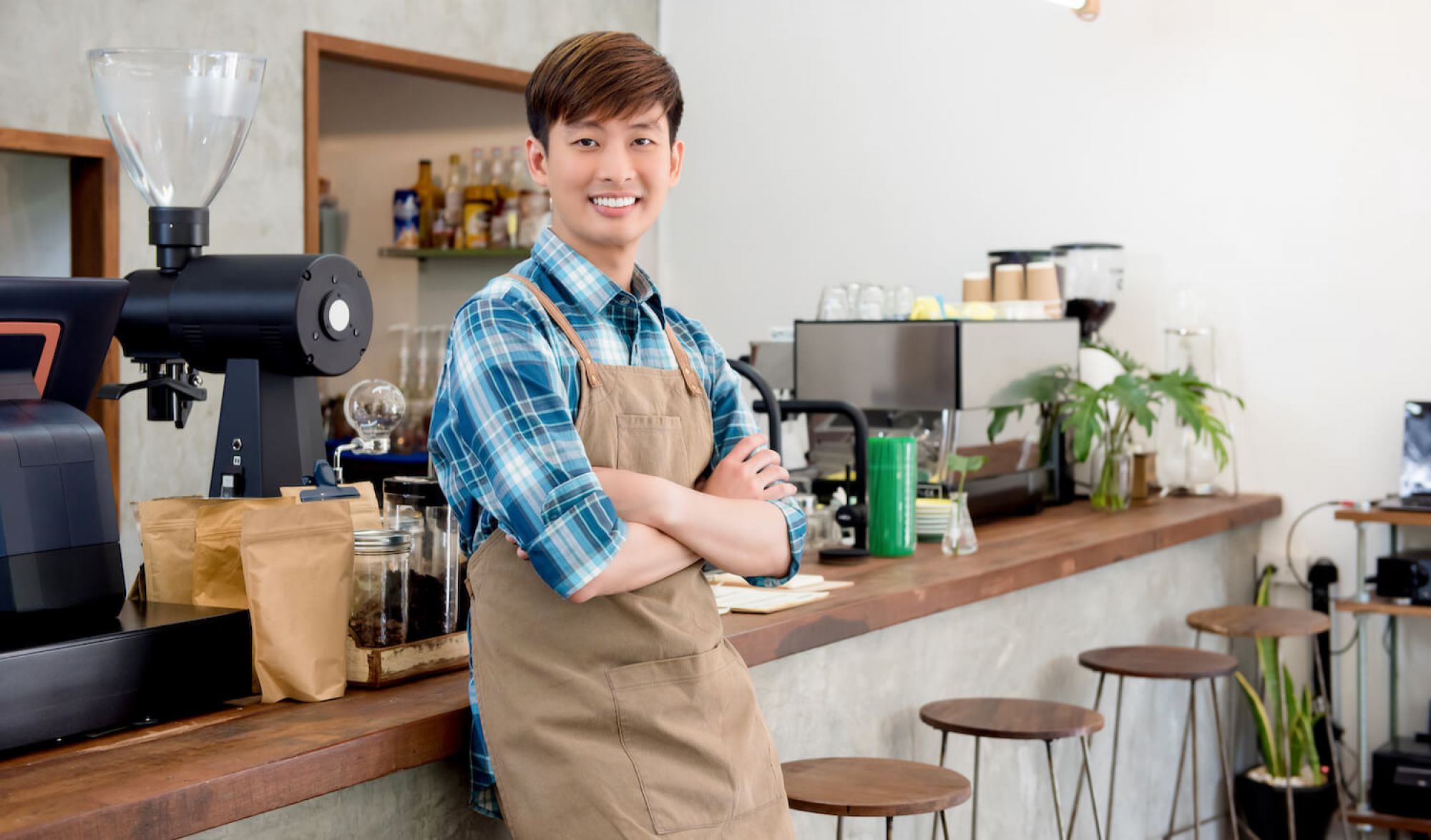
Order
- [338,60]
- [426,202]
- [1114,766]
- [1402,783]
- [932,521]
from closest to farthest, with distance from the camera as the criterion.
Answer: [1114,766]
[932,521]
[1402,783]
[338,60]
[426,202]

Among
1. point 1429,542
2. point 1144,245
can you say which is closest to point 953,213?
point 1144,245

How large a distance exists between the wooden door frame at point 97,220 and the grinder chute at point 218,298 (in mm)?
2043

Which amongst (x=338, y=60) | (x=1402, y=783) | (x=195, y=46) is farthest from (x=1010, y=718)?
(x=338, y=60)

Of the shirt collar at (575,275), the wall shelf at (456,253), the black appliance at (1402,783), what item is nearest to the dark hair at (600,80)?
the shirt collar at (575,275)

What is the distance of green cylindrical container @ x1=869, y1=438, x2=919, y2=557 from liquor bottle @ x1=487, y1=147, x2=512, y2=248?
271 cm

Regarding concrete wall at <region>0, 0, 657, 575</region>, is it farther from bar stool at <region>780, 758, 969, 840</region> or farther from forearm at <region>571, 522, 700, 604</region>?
forearm at <region>571, 522, 700, 604</region>

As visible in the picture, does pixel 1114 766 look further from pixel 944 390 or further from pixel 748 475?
pixel 748 475

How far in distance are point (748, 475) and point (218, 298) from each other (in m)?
A: 0.69

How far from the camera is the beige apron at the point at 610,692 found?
5.00 ft

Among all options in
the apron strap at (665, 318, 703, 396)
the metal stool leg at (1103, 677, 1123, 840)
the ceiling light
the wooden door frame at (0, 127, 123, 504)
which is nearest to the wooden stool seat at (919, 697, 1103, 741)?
the metal stool leg at (1103, 677, 1123, 840)

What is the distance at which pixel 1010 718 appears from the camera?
247 cm

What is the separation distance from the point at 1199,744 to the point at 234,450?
293 cm

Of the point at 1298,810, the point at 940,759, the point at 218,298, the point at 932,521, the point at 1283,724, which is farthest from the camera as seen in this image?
the point at 1283,724

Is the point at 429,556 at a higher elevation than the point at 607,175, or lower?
lower
